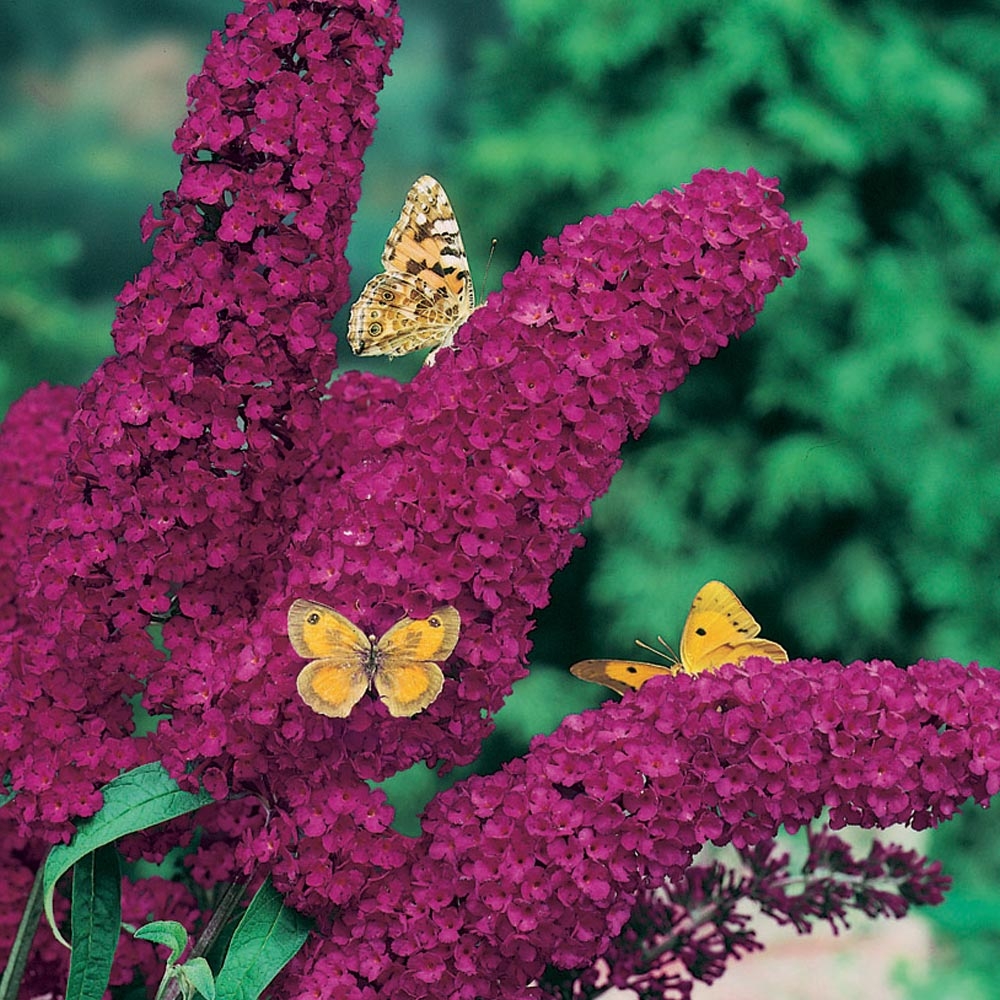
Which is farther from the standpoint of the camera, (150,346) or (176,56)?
(176,56)

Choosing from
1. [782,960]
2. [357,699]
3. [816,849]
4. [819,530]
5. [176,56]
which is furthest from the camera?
[176,56]

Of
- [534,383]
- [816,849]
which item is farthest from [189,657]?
[816,849]

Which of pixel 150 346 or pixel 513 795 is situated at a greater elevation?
pixel 150 346

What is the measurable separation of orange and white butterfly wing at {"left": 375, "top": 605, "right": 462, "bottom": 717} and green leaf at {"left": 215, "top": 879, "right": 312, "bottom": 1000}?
0.51ft

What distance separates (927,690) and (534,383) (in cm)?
28

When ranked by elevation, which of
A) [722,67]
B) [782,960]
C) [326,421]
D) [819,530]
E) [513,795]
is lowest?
[513,795]

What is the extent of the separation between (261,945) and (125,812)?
4.3 inches

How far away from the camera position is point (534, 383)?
0.79 m

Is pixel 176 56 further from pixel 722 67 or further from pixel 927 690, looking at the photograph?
pixel 927 690

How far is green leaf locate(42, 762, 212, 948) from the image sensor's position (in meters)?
0.81

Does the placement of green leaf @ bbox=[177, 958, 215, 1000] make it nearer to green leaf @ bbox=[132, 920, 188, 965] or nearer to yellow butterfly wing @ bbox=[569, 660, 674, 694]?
green leaf @ bbox=[132, 920, 188, 965]

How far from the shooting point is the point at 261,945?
0.81 m

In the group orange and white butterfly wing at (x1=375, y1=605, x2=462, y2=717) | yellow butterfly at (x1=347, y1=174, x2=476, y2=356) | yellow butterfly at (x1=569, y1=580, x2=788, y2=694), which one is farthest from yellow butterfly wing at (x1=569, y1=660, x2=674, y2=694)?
yellow butterfly at (x1=347, y1=174, x2=476, y2=356)

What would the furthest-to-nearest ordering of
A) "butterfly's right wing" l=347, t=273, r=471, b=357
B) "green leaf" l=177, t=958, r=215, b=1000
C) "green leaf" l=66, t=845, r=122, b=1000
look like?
1. "butterfly's right wing" l=347, t=273, r=471, b=357
2. "green leaf" l=66, t=845, r=122, b=1000
3. "green leaf" l=177, t=958, r=215, b=1000
